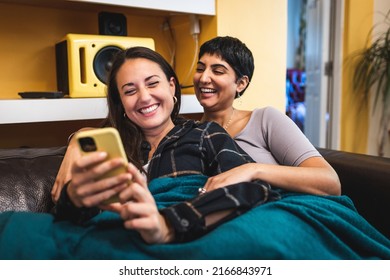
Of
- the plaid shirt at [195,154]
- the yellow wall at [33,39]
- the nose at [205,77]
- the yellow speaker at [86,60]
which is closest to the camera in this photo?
the plaid shirt at [195,154]

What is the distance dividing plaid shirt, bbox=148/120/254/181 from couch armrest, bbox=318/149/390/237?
16.3 inches

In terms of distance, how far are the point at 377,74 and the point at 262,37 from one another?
1.20m

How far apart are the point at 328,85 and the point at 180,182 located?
7.32 feet

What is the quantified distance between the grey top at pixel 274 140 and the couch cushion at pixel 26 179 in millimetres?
626

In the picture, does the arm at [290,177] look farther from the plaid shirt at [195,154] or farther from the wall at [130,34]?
the wall at [130,34]

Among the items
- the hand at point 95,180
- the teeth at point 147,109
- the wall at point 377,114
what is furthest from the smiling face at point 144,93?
Result: the wall at point 377,114

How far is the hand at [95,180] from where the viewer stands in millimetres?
640

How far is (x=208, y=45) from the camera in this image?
52.8 inches

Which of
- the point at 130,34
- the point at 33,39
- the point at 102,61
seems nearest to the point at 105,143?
the point at 102,61

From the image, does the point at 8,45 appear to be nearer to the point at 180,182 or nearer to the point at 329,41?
the point at 180,182

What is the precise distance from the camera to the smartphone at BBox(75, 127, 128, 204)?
2.07ft

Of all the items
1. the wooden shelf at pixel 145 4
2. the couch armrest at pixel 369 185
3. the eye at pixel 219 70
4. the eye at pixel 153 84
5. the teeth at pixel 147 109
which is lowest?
the couch armrest at pixel 369 185

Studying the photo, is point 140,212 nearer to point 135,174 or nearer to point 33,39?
point 135,174

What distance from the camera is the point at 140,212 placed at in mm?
660
